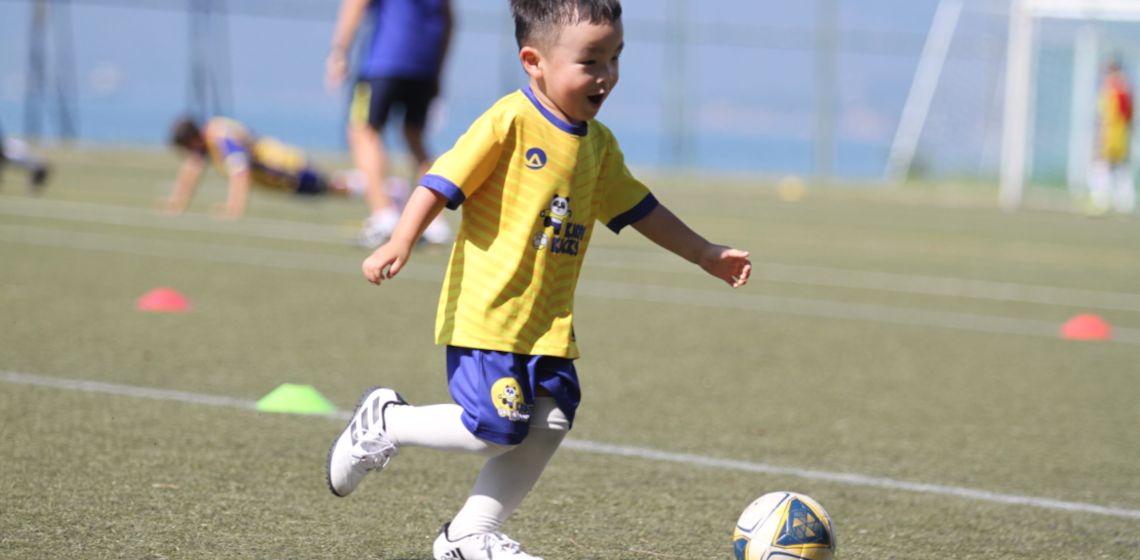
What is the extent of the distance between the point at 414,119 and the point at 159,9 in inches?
795

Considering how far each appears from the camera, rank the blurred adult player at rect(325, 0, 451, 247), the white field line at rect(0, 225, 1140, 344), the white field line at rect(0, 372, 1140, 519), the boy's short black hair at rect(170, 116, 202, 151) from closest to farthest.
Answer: the white field line at rect(0, 372, 1140, 519) < the white field line at rect(0, 225, 1140, 344) < the blurred adult player at rect(325, 0, 451, 247) < the boy's short black hair at rect(170, 116, 202, 151)

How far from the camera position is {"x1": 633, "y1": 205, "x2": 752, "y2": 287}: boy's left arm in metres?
2.83

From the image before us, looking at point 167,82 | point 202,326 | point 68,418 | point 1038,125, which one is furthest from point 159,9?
point 68,418

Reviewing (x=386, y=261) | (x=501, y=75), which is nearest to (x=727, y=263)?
(x=386, y=261)

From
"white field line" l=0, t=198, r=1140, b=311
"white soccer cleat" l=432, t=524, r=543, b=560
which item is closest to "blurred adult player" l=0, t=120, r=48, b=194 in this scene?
"white field line" l=0, t=198, r=1140, b=311

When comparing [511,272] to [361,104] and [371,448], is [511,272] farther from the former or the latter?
[361,104]

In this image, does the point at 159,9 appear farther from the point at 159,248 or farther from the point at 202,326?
the point at 202,326

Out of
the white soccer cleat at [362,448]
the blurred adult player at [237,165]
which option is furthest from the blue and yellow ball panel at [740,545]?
the blurred adult player at [237,165]

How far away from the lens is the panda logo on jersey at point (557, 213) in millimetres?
2592

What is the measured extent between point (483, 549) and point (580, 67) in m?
1.01

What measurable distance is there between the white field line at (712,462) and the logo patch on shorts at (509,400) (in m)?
1.23

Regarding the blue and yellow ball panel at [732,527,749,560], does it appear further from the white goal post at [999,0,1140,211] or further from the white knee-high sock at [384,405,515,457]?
the white goal post at [999,0,1140,211]

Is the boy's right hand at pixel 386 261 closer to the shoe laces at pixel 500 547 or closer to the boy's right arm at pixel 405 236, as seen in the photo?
the boy's right arm at pixel 405 236

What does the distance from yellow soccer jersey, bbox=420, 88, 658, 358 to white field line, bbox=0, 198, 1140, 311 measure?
590 centimetres
